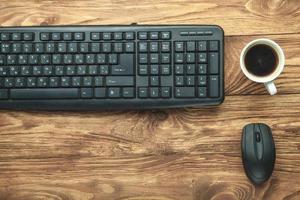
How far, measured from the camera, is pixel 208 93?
848mm

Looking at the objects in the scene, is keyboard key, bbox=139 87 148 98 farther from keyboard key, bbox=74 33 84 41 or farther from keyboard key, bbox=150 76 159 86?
keyboard key, bbox=74 33 84 41

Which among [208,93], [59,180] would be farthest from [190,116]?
[59,180]

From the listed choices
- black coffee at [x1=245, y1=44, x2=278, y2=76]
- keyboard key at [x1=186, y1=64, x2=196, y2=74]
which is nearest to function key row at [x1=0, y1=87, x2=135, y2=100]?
keyboard key at [x1=186, y1=64, x2=196, y2=74]

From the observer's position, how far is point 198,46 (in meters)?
0.85

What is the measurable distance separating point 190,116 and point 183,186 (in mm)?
129

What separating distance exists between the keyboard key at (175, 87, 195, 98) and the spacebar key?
0.18m

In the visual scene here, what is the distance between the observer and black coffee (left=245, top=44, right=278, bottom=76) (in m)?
0.84

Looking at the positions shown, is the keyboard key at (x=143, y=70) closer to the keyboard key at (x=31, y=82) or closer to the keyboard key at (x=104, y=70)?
the keyboard key at (x=104, y=70)

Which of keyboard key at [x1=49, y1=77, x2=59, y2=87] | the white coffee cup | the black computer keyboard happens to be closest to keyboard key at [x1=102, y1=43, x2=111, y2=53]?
the black computer keyboard

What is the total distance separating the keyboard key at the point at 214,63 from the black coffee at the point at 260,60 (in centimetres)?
5

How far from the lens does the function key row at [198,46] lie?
0.85m

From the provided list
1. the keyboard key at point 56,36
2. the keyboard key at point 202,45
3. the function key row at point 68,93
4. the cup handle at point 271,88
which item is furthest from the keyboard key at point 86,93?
the cup handle at point 271,88

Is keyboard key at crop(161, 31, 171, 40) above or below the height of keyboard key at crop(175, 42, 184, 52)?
above

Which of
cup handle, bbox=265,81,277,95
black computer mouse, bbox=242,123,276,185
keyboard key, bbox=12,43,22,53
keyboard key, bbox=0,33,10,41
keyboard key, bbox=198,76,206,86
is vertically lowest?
black computer mouse, bbox=242,123,276,185
